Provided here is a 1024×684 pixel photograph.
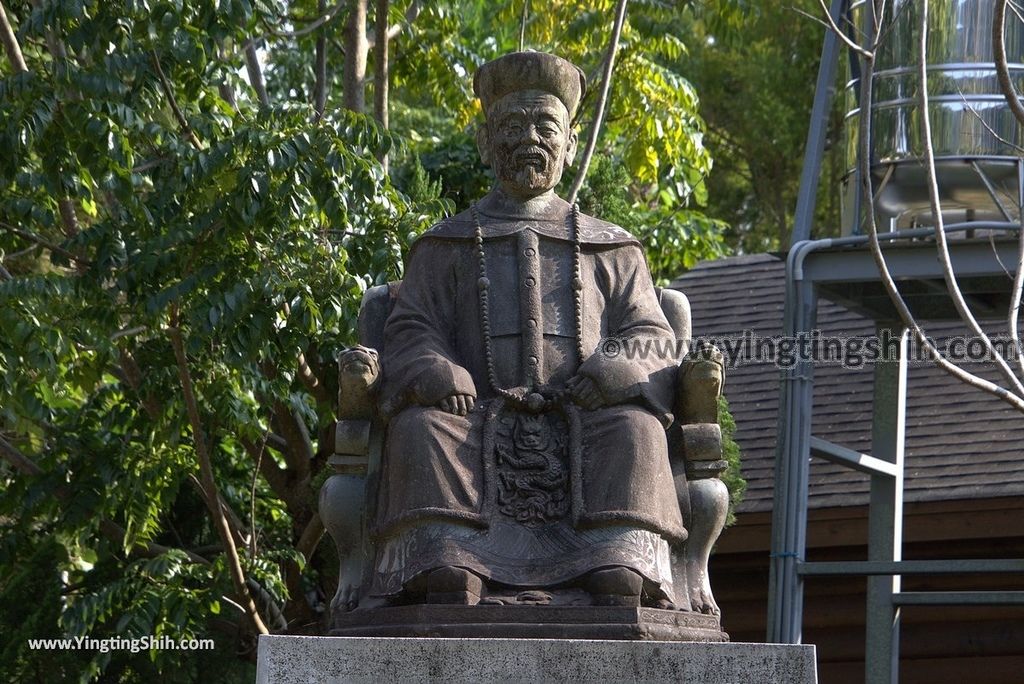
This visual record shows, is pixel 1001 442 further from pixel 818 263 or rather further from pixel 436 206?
pixel 436 206

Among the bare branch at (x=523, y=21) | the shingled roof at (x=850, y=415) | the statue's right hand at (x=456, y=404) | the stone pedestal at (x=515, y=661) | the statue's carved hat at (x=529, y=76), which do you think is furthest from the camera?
the shingled roof at (x=850, y=415)

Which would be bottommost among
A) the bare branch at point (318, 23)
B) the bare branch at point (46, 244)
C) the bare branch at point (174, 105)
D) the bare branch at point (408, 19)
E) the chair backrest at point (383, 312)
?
the chair backrest at point (383, 312)

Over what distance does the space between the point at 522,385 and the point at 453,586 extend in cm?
92

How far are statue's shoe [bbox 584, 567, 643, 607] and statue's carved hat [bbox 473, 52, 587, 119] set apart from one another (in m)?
1.95

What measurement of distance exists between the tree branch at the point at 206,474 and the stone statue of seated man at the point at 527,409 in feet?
8.62

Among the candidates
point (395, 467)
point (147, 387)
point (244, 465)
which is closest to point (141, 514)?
point (147, 387)

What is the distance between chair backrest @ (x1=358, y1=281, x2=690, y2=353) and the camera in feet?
21.7

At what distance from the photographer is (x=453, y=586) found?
562 centimetres

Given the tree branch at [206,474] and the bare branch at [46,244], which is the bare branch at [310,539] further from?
the bare branch at [46,244]

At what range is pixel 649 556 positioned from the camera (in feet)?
19.1

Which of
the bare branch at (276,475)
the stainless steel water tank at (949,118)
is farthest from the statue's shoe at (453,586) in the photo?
the bare branch at (276,475)

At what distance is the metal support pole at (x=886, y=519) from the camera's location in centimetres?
954

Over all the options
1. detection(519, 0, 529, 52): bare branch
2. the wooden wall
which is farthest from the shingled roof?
detection(519, 0, 529, 52): bare branch

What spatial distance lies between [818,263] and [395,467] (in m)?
4.09
